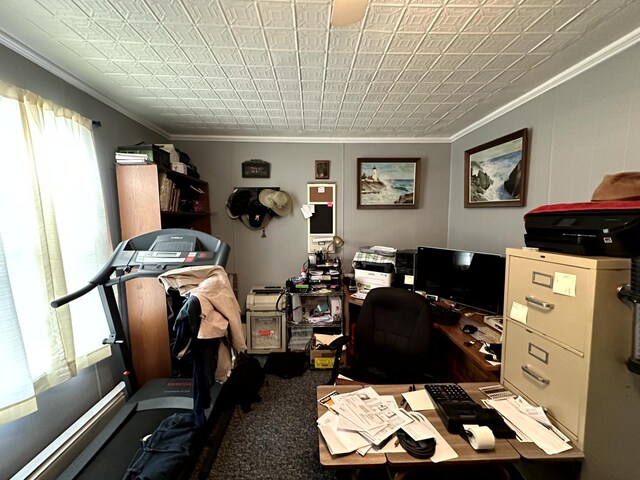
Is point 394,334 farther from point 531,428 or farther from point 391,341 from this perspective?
point 531,428

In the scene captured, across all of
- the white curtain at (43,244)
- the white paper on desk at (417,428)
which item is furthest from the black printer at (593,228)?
the white curtain at (43,244)

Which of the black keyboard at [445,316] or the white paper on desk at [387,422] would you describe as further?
the black keyboard at [445,316]

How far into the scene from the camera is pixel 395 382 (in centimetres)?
159

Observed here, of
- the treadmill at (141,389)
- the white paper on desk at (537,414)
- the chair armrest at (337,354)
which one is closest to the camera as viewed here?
the white paper on desk at (537,414)

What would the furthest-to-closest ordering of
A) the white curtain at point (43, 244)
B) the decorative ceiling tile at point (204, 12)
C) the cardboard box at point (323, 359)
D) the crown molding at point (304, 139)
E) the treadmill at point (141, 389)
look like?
the crown molding at point (304, 139), the cardboard box at point (323, 359), the treadmill at point (141, 389), the white curtain at point (43, 244), the decorative ceiling tile at point (204, 12)

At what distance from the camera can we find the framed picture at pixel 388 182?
2949 mm

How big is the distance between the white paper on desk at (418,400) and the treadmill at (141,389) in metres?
1.28

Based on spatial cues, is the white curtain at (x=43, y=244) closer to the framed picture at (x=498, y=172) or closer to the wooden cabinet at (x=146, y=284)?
the wooden cabinet at (x=146, y=284)

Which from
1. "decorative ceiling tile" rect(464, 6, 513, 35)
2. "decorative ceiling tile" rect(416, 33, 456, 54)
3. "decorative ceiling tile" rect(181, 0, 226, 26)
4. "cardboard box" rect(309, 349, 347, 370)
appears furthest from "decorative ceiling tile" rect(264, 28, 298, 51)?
"cardboard box" rect(309, 349, 347, 370)

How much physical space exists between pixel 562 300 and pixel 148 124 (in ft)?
11.2

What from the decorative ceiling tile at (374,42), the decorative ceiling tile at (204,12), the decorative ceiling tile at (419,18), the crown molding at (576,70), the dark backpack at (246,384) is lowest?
the dark backpack at (246,384)

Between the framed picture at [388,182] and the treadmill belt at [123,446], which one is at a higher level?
the framed picture at [388,182]

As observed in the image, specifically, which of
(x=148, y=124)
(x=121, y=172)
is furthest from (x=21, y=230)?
(x=148, y=124)

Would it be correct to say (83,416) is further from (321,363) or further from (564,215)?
(564,215)
